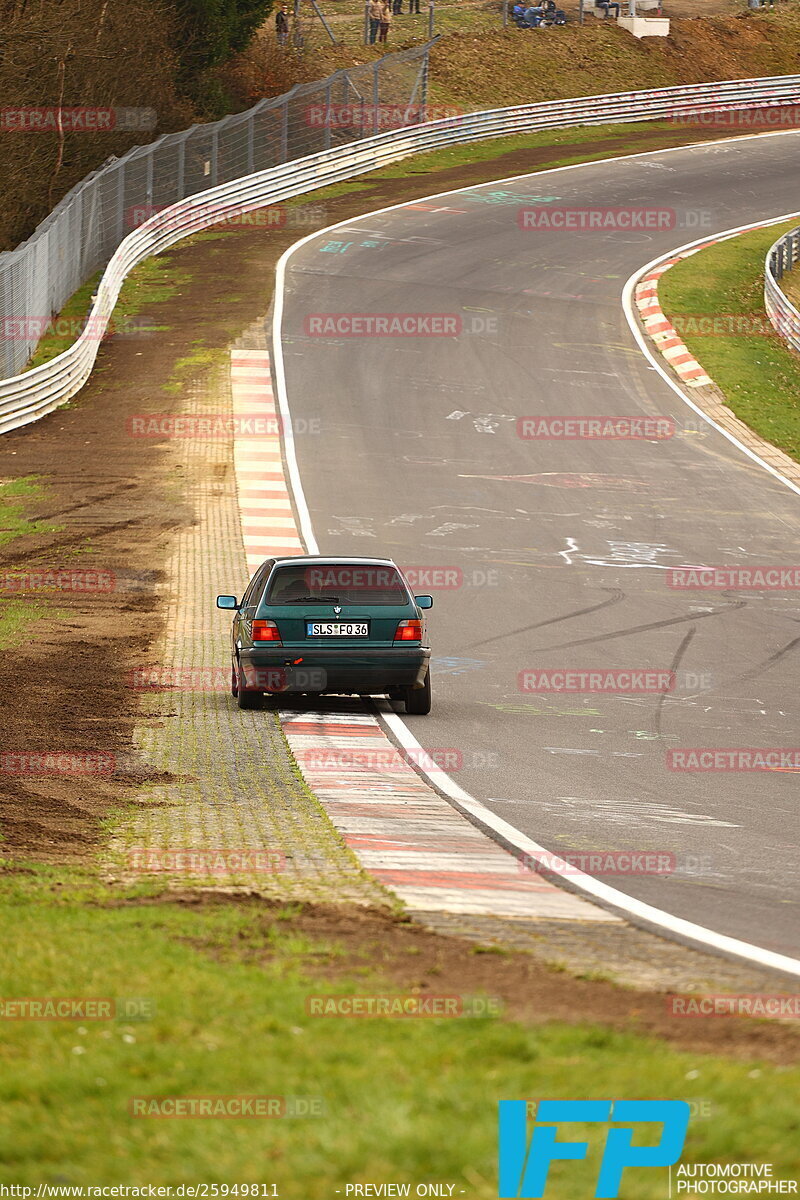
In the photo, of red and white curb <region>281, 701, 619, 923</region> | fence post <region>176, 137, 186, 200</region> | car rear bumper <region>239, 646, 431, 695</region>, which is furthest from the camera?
fence post <region>176, 137, 186, 200</region>

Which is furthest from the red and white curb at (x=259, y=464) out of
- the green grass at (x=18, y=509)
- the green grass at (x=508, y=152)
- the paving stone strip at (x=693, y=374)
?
the green grass at (x=508, y=152)

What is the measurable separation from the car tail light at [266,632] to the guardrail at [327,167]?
16.8 meters

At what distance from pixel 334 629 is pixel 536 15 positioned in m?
59.9

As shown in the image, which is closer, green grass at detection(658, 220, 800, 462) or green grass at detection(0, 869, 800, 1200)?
green grass at detection(0, 869, 800, 1200)

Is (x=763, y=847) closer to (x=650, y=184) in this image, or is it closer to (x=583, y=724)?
(x=583, y=724)

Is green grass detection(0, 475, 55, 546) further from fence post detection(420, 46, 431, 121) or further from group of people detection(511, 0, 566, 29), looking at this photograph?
group of people detection(511, 0, 566, 29)

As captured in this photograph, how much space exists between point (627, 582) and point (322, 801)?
37.5 feet

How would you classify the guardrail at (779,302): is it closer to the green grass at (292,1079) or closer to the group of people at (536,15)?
the group of people at (536,15)

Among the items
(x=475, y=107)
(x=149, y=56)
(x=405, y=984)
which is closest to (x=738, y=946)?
(x=405, y=984)

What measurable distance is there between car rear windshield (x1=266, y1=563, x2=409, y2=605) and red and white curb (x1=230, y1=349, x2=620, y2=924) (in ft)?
3.66

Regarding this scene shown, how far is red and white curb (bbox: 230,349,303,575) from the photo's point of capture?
2311 centimetres

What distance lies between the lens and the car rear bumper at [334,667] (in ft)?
43.9

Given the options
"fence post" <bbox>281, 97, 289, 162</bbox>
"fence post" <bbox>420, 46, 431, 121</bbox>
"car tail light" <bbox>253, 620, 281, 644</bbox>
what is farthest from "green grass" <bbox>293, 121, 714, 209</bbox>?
"car tail light" <bbox>253, 620, 281, 644</bbox>

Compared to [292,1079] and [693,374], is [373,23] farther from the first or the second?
[292,1079]
